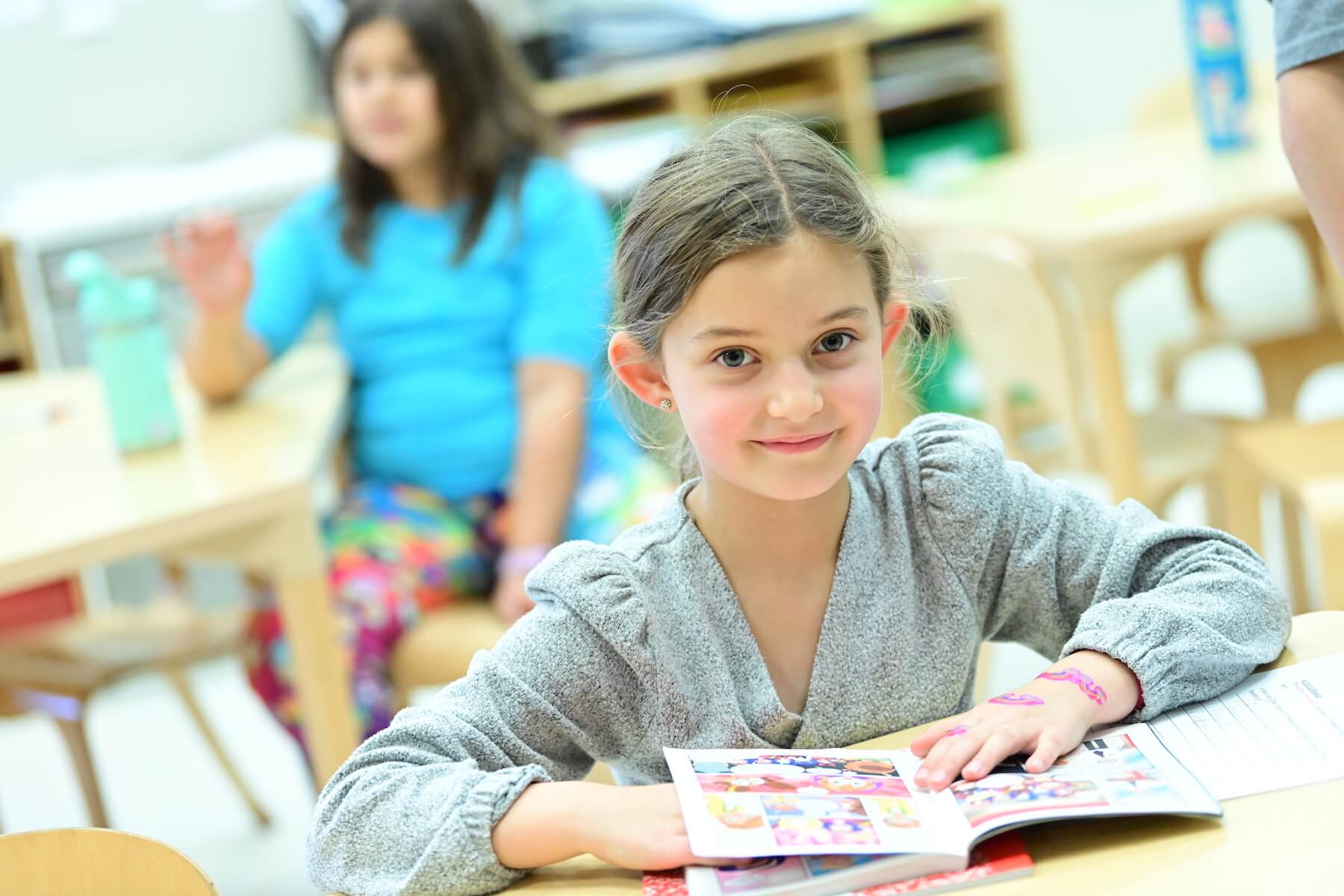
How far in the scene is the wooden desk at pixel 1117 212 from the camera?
7.29 feet

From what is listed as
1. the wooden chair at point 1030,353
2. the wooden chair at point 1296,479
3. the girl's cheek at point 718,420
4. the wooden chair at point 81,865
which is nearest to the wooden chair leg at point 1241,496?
the wooden chair at point 1296,479

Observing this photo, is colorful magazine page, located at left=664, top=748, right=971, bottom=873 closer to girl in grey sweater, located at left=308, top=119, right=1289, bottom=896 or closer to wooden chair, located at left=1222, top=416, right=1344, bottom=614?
girl in grey sweater, located at left=308, top=119, right=1289, bottom=896

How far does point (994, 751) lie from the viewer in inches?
37.5

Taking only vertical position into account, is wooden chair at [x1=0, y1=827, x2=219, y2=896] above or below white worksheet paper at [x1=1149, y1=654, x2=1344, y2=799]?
above

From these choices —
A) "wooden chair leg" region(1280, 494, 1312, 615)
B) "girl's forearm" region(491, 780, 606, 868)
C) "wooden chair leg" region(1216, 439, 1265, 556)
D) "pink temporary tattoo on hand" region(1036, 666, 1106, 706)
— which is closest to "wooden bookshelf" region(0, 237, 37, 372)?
"wooden chair leg" region(1216, 439, 1265, 556)

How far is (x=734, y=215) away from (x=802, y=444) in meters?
0.16

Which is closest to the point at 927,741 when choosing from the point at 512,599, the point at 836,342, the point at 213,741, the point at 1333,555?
the point at 836,342

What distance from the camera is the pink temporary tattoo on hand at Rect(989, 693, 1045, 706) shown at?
0.99 metres

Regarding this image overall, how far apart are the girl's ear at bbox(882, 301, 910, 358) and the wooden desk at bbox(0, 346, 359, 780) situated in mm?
855

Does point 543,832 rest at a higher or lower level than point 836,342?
lower

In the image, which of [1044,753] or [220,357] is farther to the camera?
[220,357]

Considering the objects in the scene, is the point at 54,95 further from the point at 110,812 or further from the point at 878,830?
the point at 878,830

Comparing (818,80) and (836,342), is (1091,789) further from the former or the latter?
(818,80)

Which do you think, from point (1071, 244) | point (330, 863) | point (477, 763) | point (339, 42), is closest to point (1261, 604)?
point (477, 763)
